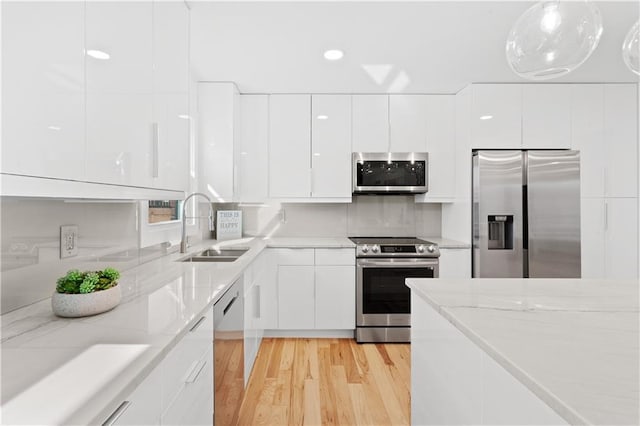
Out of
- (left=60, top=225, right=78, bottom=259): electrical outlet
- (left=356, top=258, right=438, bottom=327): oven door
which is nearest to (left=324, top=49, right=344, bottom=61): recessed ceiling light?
(left=356, top=258, right=438, bottom=327): oven door

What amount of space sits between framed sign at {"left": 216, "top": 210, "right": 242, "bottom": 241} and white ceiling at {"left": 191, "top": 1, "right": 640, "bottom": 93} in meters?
1.20

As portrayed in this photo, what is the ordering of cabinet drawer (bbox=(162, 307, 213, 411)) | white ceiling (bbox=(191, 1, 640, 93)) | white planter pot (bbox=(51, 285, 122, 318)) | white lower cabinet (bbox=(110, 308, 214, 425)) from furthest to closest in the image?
white ceiling (bbox=(191, 1, 640, 93)) < white planter pot (bbox=(51, 285, 122, 318)) < cabinet drawer (bbox=(162, 307, 213, 411)) < white lower cabinet (bbox=(110, 308, 214, 425))

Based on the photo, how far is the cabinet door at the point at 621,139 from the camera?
10.3 feet

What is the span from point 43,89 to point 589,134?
3.87 meters

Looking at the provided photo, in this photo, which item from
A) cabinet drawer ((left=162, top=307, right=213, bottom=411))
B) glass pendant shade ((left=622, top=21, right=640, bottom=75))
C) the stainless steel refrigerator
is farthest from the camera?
the stainless steel refrigerator

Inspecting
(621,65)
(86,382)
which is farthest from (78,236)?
(621,65)

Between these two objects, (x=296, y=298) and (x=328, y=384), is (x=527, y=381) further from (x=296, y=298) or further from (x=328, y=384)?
(x=296, y=298)

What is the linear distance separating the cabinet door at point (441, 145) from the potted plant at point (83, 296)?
2.96 meters

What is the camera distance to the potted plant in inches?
43.3

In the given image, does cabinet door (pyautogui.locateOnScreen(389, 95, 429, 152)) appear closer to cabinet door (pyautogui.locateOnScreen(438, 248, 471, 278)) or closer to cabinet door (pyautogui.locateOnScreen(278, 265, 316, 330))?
cabinet door (pyautogui.locateOnScreen(438, 248, 471, 278))

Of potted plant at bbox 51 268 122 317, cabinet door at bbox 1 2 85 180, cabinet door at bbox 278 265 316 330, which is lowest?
cabinet door at bbox 278 265 316 330

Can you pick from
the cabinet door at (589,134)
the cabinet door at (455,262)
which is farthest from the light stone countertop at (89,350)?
the cabinet door at (589,134)

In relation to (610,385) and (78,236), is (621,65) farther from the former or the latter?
(78,236)

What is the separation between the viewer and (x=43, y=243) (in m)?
1.31
